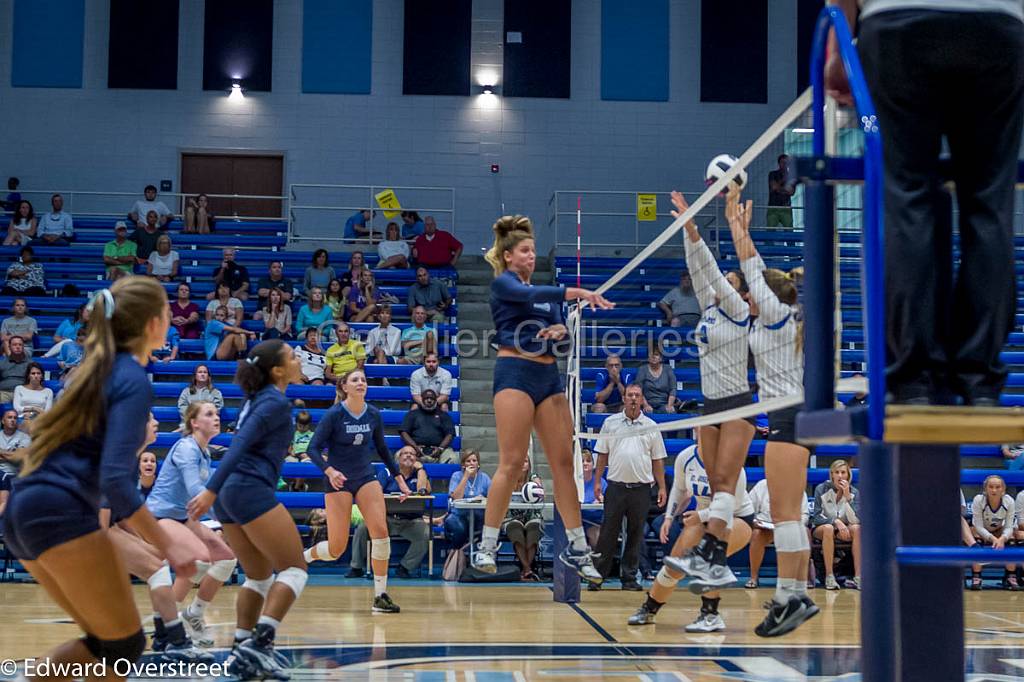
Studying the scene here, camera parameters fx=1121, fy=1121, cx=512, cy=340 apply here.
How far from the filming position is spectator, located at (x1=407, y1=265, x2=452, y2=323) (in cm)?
1692

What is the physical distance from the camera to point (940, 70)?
2.93 m

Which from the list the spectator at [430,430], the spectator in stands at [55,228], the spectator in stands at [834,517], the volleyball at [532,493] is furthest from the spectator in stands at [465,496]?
the spectator in stands at [55,228]

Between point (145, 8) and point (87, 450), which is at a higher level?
point (145, 8)

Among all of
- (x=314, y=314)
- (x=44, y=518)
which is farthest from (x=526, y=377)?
(x=314, y=314)

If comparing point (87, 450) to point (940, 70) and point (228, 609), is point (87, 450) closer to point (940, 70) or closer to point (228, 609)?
point (940, 70)

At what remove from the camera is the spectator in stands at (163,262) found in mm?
17625

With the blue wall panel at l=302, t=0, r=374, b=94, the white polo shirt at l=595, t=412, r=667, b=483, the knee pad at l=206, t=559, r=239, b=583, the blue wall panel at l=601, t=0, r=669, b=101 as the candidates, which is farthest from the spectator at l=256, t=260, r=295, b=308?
the knee pad at l=206, t=559, r=239, b=583

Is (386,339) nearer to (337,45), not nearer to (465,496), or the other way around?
(465,496)

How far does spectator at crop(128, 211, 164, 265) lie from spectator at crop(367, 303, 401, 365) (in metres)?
4.53

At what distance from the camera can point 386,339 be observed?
1585cm

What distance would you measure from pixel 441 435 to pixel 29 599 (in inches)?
209

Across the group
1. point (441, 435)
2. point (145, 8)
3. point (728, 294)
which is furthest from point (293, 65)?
point (728, 294)

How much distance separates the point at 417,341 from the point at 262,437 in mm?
9516

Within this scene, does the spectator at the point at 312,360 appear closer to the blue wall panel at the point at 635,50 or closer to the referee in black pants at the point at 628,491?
the referee in black pants at the point at 628,491
